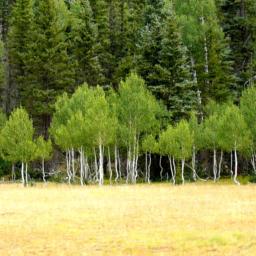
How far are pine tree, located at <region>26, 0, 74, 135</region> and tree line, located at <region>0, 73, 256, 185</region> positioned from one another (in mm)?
5111

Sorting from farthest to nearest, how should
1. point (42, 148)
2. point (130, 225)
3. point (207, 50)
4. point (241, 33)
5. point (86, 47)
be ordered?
point (86, 47) → point (241, 33) → point (207, 50) → point (42, 148) → point (130, 225)

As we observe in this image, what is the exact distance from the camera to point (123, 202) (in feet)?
105

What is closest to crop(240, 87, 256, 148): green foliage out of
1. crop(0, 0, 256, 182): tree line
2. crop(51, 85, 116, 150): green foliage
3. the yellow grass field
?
crop(0, 0, 256, 182): tree line

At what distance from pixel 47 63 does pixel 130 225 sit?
39632mm

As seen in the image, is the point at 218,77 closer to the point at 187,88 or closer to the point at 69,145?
the point at 187,88

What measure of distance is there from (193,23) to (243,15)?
20.4 ft

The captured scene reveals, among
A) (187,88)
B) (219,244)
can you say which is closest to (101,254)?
(219,244)

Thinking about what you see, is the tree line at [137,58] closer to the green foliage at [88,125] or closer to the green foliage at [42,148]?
the green foliage at [42,148]

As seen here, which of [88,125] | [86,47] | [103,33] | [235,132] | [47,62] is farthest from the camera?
[103,33]

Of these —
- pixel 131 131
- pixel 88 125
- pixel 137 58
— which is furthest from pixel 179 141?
pixel 137 58

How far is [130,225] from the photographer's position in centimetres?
2222

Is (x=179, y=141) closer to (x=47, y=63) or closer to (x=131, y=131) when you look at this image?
(x=131, y=131)

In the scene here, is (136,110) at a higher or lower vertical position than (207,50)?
lower

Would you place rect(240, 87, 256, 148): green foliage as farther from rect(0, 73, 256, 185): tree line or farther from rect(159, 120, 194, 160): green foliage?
rect(159, 120, 194, 160): green foliage
